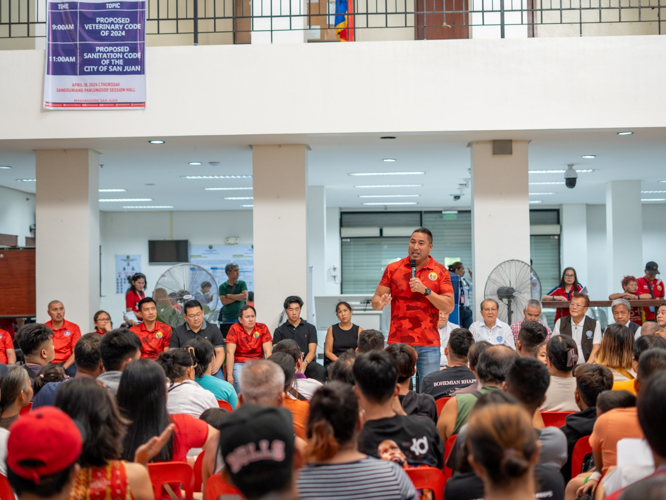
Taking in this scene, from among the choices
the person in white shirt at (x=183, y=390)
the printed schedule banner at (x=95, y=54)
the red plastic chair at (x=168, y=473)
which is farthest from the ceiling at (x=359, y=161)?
the red plastic chair at (x=168, y=473)

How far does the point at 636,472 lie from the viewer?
1957mm

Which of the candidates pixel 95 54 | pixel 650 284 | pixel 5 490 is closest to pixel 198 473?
pixel 5 490

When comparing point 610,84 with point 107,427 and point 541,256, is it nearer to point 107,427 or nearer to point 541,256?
point 107,427

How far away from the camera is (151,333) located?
6.38 metres

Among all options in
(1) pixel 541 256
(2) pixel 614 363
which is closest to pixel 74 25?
(2) pixel 614 363

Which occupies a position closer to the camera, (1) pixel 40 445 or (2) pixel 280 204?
(1) pixel 40 445

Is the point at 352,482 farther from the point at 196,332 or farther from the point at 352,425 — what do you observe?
the point at 196,332

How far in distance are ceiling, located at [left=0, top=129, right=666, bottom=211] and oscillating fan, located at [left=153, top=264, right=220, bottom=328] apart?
4.81ft

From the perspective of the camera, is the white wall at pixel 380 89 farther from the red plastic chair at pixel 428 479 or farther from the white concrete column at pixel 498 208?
the red plastic chair at pixel 428 479

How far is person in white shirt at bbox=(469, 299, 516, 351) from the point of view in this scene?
6.58 meters

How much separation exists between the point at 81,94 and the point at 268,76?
2004 mm

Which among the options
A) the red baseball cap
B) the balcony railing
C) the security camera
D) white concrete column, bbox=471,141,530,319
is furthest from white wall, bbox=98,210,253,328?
the red baseball cap

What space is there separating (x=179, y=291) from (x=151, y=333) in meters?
0.67

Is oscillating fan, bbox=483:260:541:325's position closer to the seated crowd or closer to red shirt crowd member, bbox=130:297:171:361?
the seated crowd
